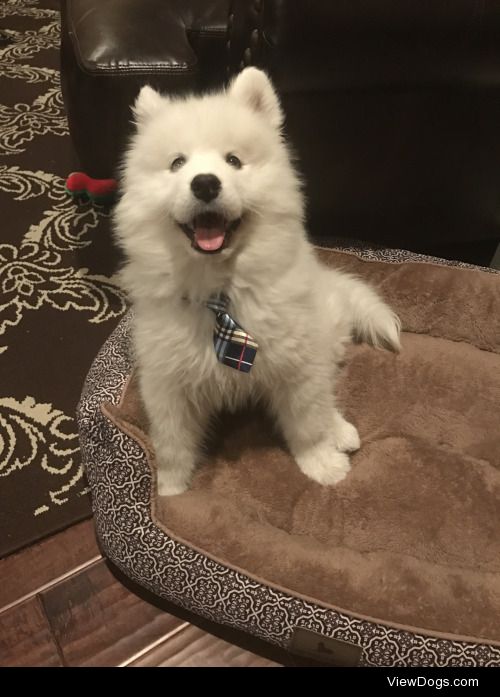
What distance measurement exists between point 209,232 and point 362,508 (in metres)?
0.75

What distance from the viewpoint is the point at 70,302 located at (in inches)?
78.2

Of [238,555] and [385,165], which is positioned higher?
[385,165]

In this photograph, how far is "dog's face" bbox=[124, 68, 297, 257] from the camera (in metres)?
1.00

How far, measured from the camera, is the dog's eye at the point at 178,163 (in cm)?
106

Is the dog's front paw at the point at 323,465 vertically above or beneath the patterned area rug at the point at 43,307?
above

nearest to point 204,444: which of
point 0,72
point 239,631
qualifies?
point 239,631

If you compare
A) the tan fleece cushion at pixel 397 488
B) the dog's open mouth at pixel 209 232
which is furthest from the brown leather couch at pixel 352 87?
the dog's open mouth at pixel 209 232

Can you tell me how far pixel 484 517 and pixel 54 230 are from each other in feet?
6.02

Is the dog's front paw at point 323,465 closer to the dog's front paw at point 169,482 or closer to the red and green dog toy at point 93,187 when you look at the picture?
the dog's front paw at point 169,482

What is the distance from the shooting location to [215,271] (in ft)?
3.56

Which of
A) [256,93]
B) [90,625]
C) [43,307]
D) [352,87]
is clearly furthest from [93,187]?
[90,625]

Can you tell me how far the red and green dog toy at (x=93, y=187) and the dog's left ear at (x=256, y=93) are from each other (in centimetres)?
112

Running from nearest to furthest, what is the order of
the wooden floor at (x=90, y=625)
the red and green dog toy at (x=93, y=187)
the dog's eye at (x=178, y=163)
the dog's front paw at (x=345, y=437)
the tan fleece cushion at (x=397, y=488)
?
the dog's eye at (x=178, y=163) < the tan fleece cushion at (x=397, y=488) < the wooden floor at (x=90, y=625) < the dog's front paw at (x=345, y=437) < the red and green dog toy at (x=93, y=187)
